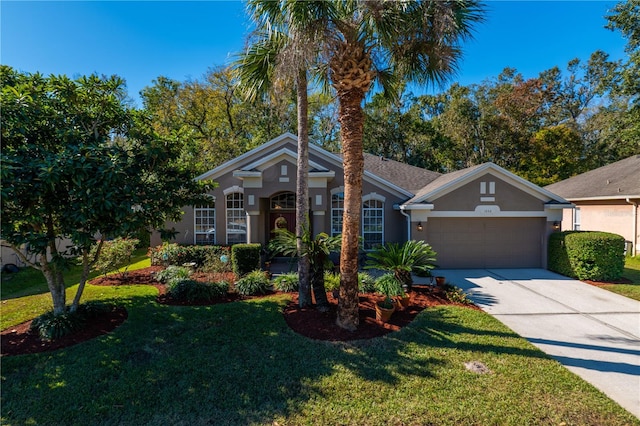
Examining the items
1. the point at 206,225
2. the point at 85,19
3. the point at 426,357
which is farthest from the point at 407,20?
the point at 206,225

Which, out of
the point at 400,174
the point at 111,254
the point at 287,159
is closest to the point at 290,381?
the point at 111,254

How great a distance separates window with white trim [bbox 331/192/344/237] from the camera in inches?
547

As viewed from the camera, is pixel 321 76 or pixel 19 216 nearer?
pixel 19 216

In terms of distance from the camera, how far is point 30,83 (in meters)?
5.65

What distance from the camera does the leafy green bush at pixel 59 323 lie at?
19.5 ft

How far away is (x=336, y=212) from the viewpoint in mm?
14000

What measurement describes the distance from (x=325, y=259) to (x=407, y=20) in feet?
18.0

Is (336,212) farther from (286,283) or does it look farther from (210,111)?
(210,111)

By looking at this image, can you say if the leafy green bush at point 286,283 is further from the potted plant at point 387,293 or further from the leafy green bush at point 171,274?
the leafy green bush at point 171,274

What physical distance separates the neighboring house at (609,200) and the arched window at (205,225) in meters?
18.0

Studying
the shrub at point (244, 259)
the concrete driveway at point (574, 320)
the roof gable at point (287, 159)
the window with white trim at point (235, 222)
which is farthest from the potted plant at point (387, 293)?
the window with white trim at point (235, 222)

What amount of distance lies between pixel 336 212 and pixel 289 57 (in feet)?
29.0

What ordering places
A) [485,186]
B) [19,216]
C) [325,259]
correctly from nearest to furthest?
[19,216] → [325,259] → [485,186]

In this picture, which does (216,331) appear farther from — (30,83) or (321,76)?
(321,76)
